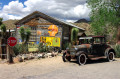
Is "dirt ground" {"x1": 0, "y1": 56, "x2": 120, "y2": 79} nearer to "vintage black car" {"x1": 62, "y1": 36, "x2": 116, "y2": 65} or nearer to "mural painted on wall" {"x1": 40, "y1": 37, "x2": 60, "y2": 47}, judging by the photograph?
"vintage black car" {"x1": 62, "y1": 36, "x2": 116, "y2": 65}

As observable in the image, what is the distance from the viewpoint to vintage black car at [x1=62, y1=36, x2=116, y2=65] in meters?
9.80

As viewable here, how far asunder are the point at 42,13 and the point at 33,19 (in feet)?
5.26

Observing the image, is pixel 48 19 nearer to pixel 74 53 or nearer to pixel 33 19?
pixel 33 19

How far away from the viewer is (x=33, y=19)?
20.1 m

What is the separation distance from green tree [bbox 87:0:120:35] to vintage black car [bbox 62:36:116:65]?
10273mm

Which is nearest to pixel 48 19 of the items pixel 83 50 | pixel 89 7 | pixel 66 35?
pixel 66 35

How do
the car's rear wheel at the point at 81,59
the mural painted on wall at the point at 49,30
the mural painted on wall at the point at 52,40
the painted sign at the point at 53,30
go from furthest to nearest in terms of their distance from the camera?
the painted sign at the point at 53,30 → the mural painted on wall at the point at 49,30 → the mural painted on wall at the point at 52,40 → the car's rear wheel at the point at 81,59

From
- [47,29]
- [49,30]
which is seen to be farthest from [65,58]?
[47,29]

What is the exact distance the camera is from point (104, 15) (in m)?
20.8

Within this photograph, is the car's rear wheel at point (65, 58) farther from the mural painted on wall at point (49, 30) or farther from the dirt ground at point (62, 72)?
the mural painted on wall at point (49, 30)

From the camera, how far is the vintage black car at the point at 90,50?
9.80m

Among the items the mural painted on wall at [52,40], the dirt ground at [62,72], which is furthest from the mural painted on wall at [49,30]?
the dirt ground at [62,72]

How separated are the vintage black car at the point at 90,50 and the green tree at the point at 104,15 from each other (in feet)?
33.7

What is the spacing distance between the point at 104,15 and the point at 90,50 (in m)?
11.9
